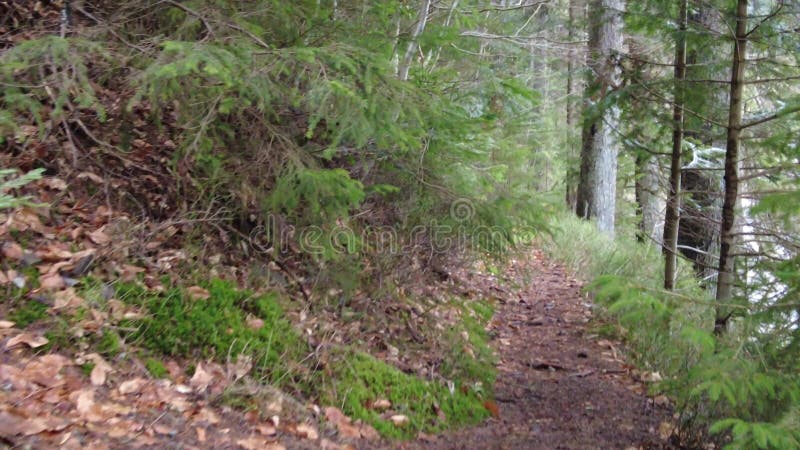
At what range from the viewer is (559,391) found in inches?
230

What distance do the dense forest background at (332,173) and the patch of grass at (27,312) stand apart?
0.01 m

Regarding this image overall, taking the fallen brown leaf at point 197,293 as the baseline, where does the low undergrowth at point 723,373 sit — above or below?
below

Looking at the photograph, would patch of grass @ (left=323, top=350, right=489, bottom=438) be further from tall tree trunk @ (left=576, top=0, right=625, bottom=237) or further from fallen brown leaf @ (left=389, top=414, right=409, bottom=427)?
tall tree trunk @ (left=576, top=0, right=625, bottom=237)

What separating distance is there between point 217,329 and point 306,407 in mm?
909

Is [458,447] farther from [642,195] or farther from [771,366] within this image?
[642,195]

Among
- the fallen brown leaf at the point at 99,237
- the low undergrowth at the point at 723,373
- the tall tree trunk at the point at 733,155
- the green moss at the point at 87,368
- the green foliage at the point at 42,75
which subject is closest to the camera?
the low undergrowth at the point at 723,373

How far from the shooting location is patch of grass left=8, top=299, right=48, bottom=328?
3.67 metres

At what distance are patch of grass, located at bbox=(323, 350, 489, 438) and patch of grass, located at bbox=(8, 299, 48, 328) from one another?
6.80 feet

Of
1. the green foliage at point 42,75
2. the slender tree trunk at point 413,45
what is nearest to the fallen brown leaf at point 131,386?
the green foliage at point 42,75

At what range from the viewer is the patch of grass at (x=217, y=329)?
13.8ft

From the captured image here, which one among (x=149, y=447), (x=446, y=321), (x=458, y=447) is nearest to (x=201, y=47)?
(x=149, y=447)

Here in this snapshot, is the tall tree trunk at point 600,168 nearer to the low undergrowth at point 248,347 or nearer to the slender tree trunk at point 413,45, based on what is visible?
the slender tree trunk at point 413,45

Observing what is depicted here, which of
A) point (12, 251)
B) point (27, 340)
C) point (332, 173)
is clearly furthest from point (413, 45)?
point (27, 340)

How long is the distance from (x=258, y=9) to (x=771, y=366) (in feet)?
16.2
